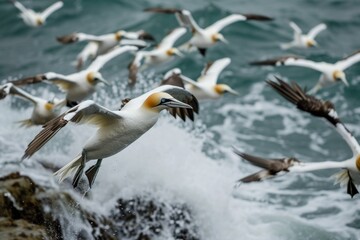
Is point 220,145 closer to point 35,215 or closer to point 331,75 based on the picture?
point 331,75

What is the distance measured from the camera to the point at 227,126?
12812mm

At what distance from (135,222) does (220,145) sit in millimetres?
4413

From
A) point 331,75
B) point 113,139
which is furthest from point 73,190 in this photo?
point 331,75

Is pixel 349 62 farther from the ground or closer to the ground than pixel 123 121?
closer to the ground

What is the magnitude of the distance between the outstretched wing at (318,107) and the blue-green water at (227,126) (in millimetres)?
1684

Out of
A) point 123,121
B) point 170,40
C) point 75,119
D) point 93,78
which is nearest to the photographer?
point 75,119

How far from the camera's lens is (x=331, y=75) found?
11.9 meters

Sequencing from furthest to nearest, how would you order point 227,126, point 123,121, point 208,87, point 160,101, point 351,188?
1. point 227,126
2. point 208,87
3. point 351,188
4. point 123,121
5. point 160,101

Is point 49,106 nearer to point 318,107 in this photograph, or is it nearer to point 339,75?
point 318,107

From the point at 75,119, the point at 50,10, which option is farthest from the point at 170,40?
the point at 75,119

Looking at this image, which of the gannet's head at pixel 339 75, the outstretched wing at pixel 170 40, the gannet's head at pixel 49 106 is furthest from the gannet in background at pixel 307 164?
the outstretched wing at pixel 170 40

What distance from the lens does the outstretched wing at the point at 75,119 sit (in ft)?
17.8

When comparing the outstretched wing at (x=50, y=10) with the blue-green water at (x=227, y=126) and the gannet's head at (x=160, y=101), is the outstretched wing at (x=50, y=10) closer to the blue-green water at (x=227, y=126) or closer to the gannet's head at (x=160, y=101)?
the blue-green water at (x=227, y=126)

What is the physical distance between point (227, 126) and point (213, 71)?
1.55 meters
